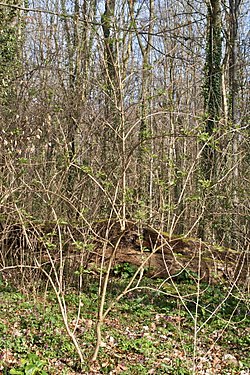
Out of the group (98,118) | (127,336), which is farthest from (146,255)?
(98,118)

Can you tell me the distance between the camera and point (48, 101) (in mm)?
9672

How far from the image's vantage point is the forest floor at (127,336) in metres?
4.39

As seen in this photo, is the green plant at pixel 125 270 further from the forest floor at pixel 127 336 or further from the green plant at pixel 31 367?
the green plant at pixel 31 367

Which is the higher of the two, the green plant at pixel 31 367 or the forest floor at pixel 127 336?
the green plant at pixel 31 367

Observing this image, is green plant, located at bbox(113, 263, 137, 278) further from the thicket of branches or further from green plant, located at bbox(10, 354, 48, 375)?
green plant, located at bbox(10, 354, 48, 375)

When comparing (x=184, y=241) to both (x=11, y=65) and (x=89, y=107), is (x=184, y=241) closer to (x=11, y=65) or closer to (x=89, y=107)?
(x=89, y=107)

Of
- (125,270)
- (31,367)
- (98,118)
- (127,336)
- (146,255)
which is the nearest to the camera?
(31,367)

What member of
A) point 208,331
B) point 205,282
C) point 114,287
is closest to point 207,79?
point 205,282

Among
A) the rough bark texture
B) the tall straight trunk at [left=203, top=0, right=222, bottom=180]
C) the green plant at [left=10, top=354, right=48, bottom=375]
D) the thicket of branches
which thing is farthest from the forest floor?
the tall straight trunk at [left=203, top=0, right=222, bottom=180]

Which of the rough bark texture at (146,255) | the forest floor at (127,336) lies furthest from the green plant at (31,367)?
the rough bark texture at (146,255)

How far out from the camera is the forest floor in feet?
14.4

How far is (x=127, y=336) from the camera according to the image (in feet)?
17.4

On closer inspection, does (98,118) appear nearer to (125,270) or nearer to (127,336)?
(125,270)

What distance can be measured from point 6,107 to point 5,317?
224 inches
